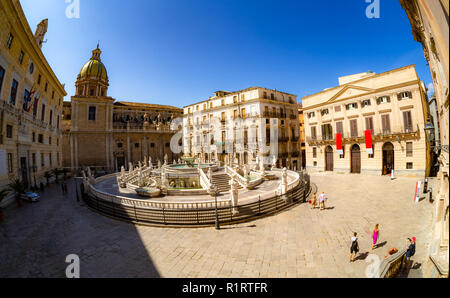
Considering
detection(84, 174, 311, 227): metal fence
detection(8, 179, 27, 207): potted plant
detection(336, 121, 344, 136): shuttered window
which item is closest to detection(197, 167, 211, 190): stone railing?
detection(84, 174, 311, 227): metal fence

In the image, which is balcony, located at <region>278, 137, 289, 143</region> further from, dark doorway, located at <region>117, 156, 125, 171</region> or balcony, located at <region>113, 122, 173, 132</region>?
dark doorway, located at <region>117, 156, 125, 171</region>

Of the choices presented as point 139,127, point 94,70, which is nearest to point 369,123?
point 139,127

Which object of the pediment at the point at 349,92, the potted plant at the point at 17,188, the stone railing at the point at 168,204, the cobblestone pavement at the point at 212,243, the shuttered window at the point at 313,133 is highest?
the pediment at the point at 349,92

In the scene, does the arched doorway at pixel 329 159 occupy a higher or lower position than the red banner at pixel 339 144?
lower

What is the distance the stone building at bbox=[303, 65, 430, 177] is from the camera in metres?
21.2

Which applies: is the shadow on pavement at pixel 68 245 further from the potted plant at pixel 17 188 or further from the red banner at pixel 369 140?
the red banner at pixel 369 140

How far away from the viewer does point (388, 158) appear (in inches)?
935

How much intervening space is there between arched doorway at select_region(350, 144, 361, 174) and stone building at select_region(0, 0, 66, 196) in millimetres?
36679

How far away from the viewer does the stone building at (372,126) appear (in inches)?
834

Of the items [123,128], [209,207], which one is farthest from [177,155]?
[209,207]

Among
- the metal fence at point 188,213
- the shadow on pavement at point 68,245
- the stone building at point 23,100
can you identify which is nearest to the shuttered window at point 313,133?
the metal fence at point 188,213

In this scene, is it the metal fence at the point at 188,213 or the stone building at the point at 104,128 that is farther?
the stone building at the point at 104,128

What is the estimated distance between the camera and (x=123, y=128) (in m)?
41.7

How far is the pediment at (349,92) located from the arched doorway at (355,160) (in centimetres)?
708
